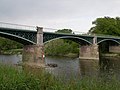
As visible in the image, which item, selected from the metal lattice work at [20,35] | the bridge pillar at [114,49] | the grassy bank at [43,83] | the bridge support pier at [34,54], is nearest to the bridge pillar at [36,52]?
the bridge support pier at [34,54]

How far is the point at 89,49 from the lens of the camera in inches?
3445

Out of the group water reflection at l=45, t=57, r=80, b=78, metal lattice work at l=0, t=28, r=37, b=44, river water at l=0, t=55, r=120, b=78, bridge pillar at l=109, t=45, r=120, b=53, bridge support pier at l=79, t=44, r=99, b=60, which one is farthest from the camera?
bridge pillar at l=109, t=45, r=120, b=53

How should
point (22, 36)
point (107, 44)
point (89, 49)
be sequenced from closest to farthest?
point (22, 36)
point (89, 49)
point (107, 44)

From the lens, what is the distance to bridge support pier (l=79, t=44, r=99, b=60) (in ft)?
285

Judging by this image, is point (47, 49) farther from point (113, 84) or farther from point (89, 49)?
point (113, 84)

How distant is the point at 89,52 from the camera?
8744 centimetres

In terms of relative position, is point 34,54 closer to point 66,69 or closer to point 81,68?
point 81,68

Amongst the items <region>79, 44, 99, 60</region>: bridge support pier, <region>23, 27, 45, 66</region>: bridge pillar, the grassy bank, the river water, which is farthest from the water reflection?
<region>79, 44, 99, 60</region>: bridge support pier

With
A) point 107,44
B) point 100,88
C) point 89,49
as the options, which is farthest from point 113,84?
point 107,44

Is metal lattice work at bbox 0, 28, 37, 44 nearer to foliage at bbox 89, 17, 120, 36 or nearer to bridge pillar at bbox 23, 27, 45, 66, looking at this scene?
bridge pillar at bbox 23, 27, 45, 66

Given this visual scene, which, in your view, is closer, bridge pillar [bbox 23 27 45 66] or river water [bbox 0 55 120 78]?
river water [bbox 0 55 120 78]

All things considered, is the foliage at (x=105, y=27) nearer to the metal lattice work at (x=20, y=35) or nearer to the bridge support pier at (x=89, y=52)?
the bridge support pier at (x=89, y=52)

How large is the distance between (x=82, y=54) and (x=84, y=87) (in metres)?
79.9

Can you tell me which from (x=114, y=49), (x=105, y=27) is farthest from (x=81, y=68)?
(x=105, y=27)
